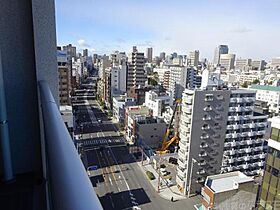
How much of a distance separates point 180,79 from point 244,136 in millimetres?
15116

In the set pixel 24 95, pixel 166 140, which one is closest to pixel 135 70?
pixel 166 140

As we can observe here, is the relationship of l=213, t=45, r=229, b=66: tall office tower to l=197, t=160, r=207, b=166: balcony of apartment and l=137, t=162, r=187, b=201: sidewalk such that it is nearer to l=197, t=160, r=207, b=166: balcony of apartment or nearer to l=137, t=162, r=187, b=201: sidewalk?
l=197, t=160, r=207, b=166: balcony of apartment

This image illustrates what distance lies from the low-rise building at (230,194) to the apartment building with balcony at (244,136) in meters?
2.34

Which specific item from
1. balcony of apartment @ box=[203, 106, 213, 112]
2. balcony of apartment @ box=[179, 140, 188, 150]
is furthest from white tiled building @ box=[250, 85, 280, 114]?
balcony of apartment @ box=[179, 140, 188, 150]

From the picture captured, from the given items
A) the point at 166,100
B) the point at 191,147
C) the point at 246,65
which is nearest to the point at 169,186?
the point at 191,147

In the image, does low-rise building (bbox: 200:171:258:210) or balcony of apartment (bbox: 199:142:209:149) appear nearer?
low-rise building (bbox: 200:171:258:210)

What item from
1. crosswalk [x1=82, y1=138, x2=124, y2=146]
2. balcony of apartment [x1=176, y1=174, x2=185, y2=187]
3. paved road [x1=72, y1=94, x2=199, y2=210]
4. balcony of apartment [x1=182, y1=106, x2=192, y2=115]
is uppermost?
balcony of apartment [x1=182, y1=106, x2=192, y2=115]

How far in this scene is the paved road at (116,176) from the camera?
861cm

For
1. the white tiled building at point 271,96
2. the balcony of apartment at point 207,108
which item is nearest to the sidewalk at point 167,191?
the balcony of apartment at point 207,108

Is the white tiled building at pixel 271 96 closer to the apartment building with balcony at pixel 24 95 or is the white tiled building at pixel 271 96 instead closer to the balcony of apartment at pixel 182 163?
the balcony of apartment at pixel 182 163

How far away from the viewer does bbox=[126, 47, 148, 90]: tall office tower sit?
2258 centimetres

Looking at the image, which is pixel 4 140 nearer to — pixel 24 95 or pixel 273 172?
pixel 24 95

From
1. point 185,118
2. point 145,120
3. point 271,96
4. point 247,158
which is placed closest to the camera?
point 185,118

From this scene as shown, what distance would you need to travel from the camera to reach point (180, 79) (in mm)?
24812
